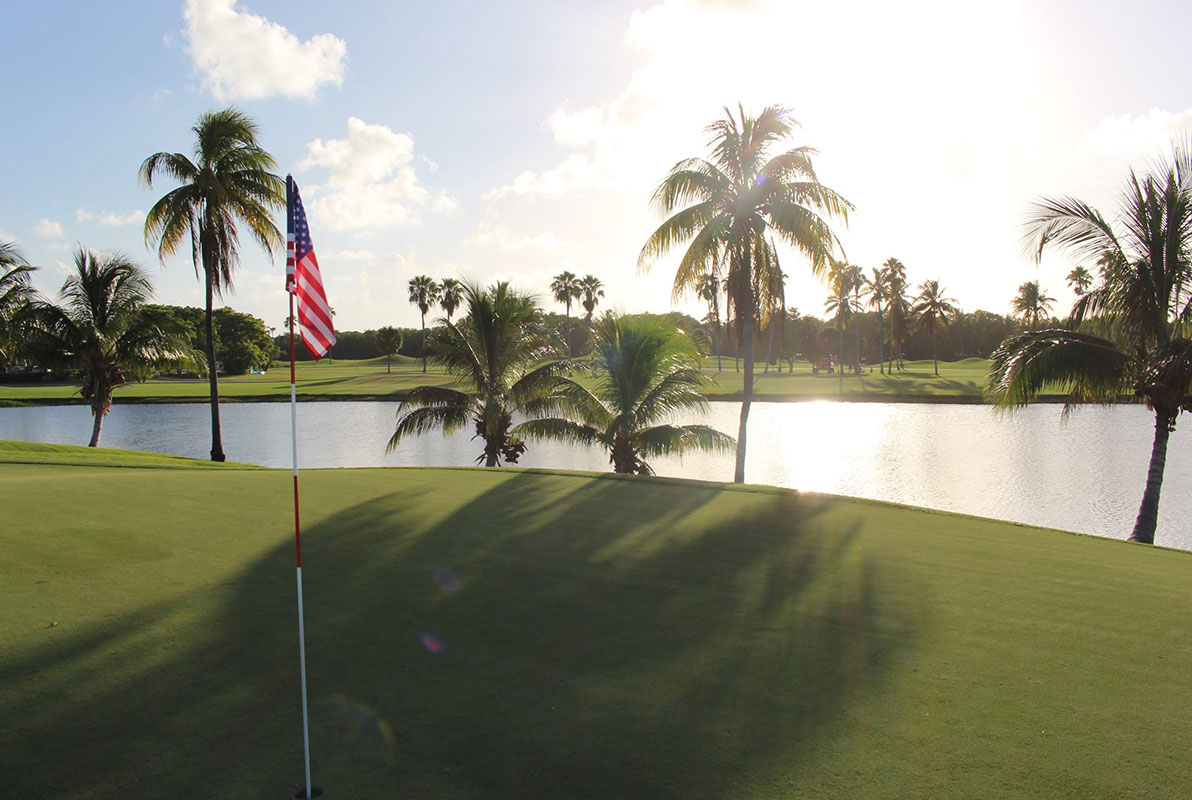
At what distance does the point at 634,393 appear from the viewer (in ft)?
73.3

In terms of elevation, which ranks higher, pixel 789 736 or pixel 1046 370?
pixel 1046 370

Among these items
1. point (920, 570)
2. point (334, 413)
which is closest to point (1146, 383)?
point (920, 570)

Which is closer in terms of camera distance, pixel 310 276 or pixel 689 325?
pixel 310 276

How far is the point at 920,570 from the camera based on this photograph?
9391 millimetres

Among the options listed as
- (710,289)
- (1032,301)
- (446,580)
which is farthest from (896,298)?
(446,580)

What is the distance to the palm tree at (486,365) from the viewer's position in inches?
956

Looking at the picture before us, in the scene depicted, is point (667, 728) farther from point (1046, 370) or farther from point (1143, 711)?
point (1046, 370)

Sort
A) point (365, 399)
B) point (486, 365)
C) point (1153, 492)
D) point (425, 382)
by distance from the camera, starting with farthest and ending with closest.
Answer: point (425, 382)
point (365, 399)
point (486, 365)
point (1153, 492)

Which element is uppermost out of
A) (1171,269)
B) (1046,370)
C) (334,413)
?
(1171,269)

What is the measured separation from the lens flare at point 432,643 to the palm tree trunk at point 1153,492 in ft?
56.4

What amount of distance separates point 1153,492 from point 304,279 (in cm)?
1951

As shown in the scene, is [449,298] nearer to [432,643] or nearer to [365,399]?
[365,399]

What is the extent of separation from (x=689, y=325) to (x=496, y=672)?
1879 cm

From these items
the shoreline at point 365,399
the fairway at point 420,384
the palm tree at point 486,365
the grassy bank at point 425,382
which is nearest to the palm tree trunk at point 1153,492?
the palm tree at point 486,365
